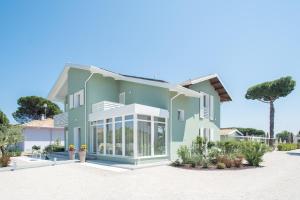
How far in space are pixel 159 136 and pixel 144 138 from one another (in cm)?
156

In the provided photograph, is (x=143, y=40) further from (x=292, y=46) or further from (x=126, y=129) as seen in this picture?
(x=292, y=46)

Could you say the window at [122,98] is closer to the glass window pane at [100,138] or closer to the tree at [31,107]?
the glass window pane at [100,138]

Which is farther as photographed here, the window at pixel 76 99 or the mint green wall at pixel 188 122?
the window at pixel 76 99

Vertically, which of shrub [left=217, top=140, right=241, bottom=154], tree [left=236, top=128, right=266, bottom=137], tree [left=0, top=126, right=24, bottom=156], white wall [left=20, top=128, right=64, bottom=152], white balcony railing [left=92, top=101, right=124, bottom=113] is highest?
white balcony railing [left=92, top=101, right=124, bottom=113]

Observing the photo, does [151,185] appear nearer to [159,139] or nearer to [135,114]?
[135,114]

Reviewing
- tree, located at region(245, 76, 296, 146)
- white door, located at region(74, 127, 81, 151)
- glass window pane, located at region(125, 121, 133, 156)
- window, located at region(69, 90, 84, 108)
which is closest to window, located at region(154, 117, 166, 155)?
glass window pane, located at region(125, 121, 133, 156)

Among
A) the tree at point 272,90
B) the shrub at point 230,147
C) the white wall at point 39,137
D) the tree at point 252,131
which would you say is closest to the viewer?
the shrub at point 230,147

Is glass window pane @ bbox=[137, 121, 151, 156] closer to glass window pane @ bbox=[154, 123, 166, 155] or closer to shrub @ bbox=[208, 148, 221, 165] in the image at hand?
glass window pane @ bbox=[154, 123, 166, 155]

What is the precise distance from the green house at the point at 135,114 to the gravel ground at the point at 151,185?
11.3 feet

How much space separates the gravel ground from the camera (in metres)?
8.75

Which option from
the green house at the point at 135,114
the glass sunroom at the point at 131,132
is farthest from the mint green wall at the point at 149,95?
the glass sunroom at the point at 131,132

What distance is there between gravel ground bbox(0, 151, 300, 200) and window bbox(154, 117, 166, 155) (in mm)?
3702

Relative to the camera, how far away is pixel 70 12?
16766mm

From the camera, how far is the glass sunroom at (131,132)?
1628cm
